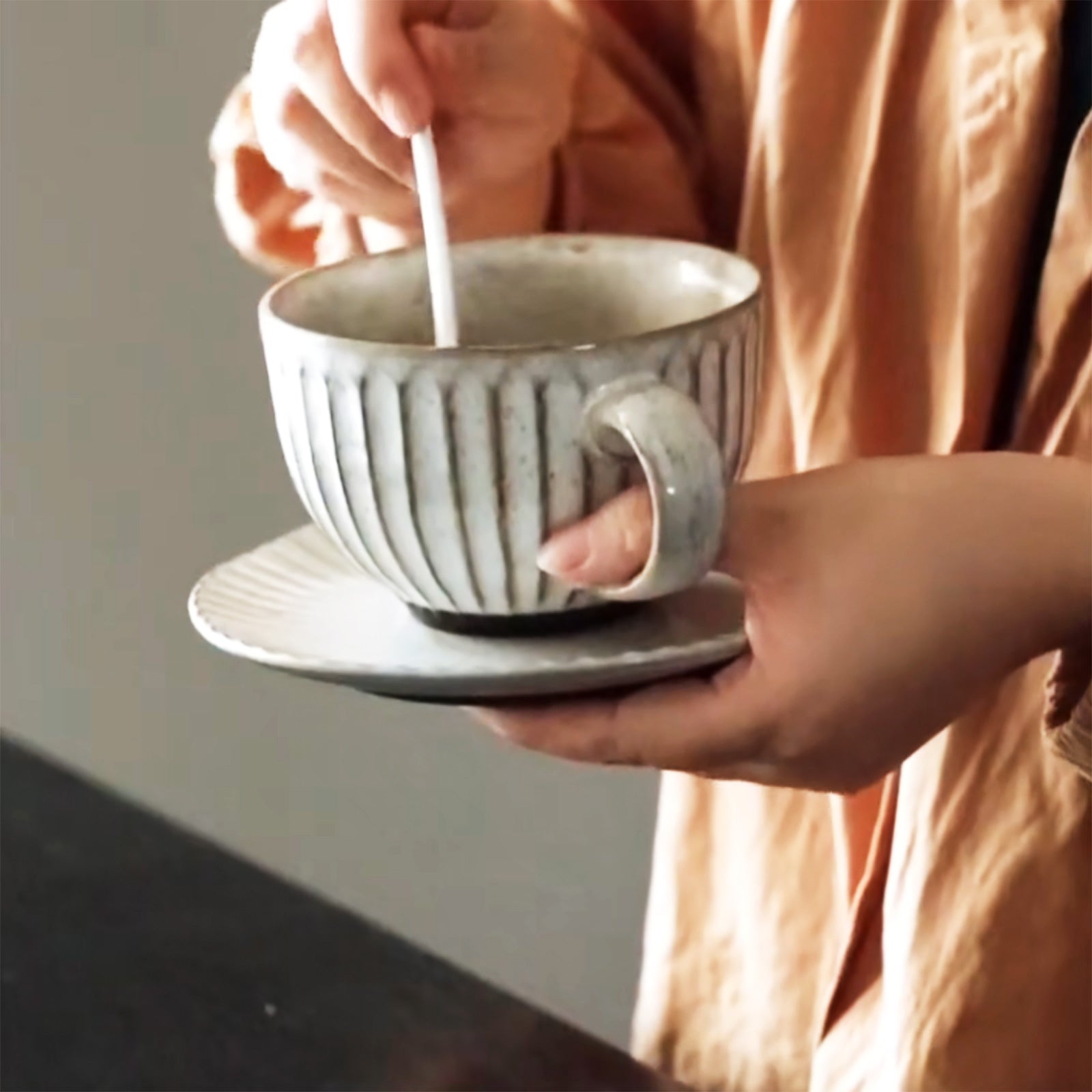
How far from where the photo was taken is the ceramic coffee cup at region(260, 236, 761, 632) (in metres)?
0.29

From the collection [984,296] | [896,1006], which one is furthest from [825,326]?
[896,1006]

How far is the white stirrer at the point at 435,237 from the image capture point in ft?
1.13

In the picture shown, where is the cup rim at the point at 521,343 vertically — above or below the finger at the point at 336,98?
below

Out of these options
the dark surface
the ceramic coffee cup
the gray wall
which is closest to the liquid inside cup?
the ceramic coffee cup

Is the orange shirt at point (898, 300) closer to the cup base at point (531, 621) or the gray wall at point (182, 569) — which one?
the cup base at point (531, 621)

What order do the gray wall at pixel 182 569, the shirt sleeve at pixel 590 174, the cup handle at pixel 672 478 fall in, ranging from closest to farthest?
the cup handle at pixel 672 478
the shirt sleeve at pixel 590 174
the gray wall at pixel 182 569

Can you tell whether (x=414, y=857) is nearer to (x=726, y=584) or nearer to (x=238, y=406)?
(x=238, y=406)

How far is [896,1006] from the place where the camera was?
0.41 metres

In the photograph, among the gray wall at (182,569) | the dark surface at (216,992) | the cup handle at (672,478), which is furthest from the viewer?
the gray wall at (182,569)

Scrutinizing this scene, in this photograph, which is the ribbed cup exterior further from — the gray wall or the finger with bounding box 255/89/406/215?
the gray wall

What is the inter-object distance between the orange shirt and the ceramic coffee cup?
0.06 meters

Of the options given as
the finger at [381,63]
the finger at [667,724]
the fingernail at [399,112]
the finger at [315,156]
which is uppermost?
the finger at [381,63]

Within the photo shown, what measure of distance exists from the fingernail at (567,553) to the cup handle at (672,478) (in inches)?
0.5

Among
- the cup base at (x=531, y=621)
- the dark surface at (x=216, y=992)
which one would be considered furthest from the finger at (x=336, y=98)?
the dark surface at (x=216, y=992)
